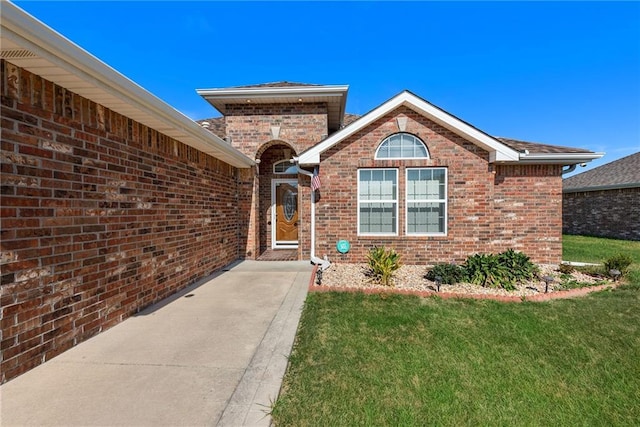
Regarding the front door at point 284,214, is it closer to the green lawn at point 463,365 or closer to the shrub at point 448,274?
the shrub at point 448,274

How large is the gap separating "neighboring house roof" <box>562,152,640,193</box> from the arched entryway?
58.1 feet

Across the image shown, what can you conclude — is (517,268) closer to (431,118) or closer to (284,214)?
(431,118)

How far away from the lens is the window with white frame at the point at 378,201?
7.55m

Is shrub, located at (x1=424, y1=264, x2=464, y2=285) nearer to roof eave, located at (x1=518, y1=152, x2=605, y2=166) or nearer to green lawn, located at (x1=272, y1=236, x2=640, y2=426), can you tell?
green lawn, located at (x1=272, y1=236, x2=640, y2=426)

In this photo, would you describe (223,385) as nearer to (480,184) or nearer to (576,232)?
(480,184)

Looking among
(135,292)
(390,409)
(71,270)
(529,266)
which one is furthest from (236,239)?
(529,266)

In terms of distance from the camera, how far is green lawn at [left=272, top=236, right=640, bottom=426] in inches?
89.4

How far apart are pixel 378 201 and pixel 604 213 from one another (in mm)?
16873

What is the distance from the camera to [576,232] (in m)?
17.3

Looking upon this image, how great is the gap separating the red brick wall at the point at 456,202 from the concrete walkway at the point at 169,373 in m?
3.58

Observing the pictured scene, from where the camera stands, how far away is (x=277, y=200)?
32.7 ft

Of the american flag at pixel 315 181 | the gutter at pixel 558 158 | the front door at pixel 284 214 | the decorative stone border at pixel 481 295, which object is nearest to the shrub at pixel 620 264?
the decorative stone border at pixel 481 295

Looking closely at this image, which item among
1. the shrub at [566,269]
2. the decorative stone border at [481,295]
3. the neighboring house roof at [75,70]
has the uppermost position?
the neighboring house roof at [75,70]

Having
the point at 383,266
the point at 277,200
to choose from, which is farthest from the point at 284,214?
the point at 383,266
